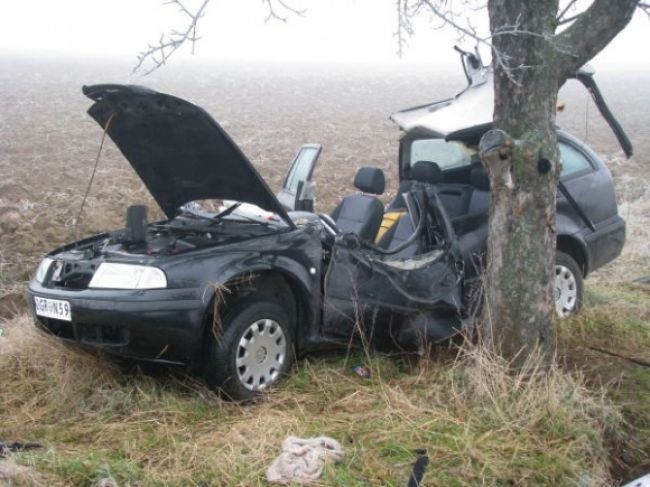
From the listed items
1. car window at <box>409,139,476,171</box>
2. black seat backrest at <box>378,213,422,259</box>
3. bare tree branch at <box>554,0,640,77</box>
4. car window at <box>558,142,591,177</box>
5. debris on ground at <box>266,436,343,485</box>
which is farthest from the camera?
car window at <box>409,139,476,171</box>

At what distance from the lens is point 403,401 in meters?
4.06

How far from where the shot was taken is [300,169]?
236 inches

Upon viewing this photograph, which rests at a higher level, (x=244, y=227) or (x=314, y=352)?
(x=244, y=227)

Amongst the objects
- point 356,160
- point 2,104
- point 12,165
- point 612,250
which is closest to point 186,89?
point 2,104

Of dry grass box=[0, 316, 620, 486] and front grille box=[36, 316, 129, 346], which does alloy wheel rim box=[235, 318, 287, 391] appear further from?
front grille box=[36, 316, 129, 346]

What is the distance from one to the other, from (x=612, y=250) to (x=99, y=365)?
14.3 feet

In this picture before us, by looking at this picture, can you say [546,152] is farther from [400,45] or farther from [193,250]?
[193,250]

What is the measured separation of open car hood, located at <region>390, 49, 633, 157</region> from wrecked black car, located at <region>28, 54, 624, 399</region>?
0.64 meters

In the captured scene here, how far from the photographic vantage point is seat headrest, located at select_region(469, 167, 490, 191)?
5.82 m

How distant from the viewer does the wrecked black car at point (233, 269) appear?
3992 millimetres

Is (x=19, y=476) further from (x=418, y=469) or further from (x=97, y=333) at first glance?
(x=418, y=469)

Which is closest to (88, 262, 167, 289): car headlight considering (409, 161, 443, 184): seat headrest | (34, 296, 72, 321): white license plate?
(34, 296, 72, 321): white license plate

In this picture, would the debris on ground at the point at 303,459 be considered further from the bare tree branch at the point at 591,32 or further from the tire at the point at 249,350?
the bare tree branch at the point at 591,32

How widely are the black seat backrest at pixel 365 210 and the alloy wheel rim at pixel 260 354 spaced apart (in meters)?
1.20
